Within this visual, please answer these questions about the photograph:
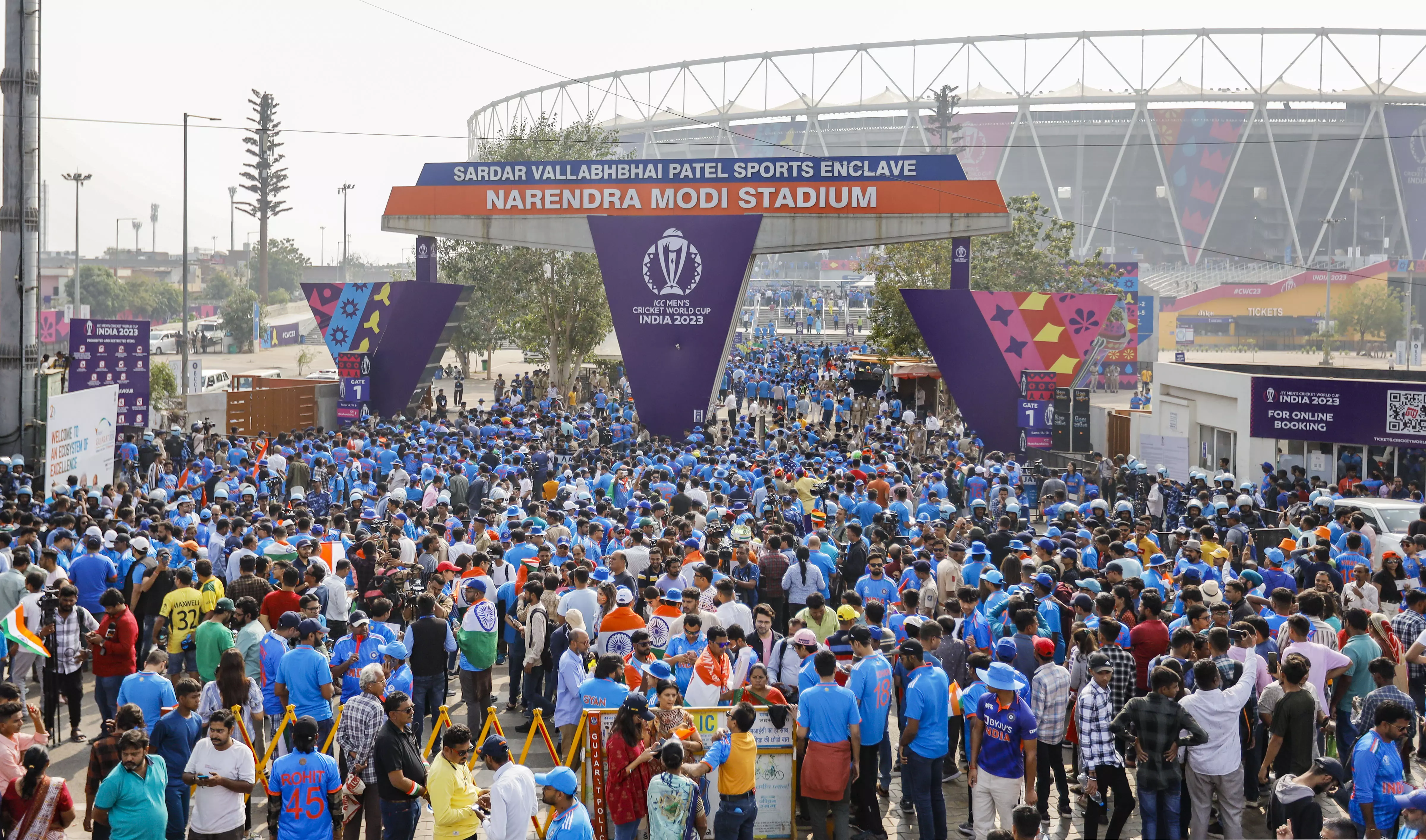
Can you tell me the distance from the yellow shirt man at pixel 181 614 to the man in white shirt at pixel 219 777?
121 inches

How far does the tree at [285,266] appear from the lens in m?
128

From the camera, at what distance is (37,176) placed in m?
22.0

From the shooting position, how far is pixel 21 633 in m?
9.61

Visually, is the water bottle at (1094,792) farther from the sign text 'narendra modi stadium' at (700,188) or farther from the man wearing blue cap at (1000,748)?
the sign text 'narendra modi stadium' at (700,188)

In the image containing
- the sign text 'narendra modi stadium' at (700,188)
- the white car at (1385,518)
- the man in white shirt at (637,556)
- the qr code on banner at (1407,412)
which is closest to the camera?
the man in white shirt at (637,556)

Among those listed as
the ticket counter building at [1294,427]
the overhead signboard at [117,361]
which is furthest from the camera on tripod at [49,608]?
the ticket counter building at [1294,427]

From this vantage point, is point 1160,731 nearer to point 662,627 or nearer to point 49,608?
point 662,627

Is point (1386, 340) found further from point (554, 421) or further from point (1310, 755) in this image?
point (1310, 755)

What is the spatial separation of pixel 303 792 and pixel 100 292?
10615 cm

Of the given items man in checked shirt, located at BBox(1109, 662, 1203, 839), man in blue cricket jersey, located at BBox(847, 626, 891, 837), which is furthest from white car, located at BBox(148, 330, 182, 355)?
man in checked shirt, located at BBox(1109, 662, 1203, 839)

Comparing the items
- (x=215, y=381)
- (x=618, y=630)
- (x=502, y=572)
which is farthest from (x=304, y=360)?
(x=618, y=630)

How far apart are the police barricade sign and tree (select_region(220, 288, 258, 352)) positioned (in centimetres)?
7782

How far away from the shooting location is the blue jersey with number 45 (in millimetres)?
7000

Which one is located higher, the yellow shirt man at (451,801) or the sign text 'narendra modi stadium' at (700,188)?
the sign text 'narendra modi stadium' at (700,188)
